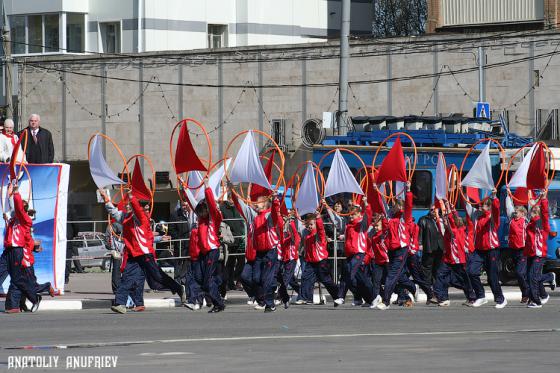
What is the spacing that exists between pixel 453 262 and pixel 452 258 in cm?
6

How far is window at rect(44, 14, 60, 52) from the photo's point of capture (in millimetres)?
50469

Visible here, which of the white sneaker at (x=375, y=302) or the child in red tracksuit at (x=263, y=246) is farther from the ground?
the child in red tracksuit at (x=263, y=246)

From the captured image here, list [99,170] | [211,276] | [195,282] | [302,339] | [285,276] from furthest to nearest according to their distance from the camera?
1. [285,276]
2. [99,170]
3. [195,282]
4. [211,276]
5. [302,339]

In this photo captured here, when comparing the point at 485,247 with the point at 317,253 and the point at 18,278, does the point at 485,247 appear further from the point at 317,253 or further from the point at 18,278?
the point at 18,278

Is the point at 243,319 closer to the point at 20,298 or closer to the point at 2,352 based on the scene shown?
the point at 20,298

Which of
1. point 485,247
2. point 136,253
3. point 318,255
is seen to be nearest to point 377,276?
point 318,255

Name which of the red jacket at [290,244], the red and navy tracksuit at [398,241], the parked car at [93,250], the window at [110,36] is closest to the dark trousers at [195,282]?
the red jacket at [290,244]

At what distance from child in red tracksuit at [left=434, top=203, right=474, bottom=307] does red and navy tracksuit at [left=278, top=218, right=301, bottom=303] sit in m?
2.30

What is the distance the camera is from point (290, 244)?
22.6m

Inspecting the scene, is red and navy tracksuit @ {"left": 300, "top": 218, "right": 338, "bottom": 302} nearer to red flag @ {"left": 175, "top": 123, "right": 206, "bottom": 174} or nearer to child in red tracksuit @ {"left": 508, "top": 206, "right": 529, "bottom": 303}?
red flag @ {"left": 175, "top": 123, "right": 206, "bottom": 174}

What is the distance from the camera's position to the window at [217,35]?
51531mm

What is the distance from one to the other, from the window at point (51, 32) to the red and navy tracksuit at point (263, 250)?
30.8 metres

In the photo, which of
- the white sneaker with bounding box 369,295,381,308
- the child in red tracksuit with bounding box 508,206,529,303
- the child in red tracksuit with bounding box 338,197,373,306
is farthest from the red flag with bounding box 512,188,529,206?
the white sneaker with bounding box 369,295,381,308

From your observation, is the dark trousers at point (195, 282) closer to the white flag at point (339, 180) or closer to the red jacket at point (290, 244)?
the red jacket at point (290, 244)
